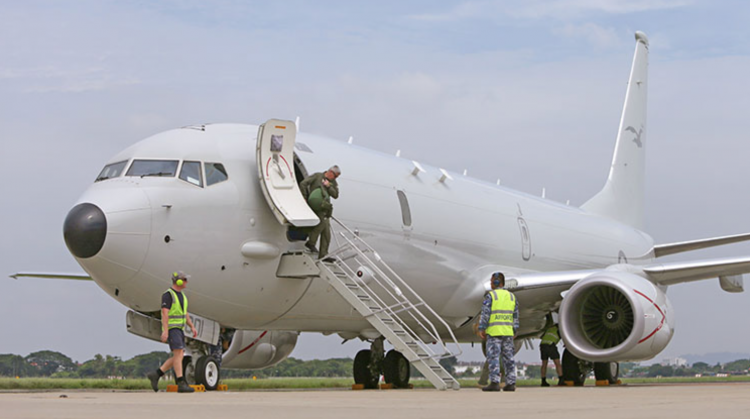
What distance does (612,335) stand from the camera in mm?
15438

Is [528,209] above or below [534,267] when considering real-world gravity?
above

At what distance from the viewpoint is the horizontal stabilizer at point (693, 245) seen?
1956cm

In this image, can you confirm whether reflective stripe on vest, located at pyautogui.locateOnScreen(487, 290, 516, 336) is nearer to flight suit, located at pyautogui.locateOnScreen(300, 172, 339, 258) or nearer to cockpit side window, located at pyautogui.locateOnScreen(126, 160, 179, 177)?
flight suit, located at pyautogui.locateOnScreen(300, 172, 339, 258)

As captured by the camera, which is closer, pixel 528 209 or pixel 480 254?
pixel 480 254

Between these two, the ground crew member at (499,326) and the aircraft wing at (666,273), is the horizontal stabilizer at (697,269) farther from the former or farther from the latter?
the ground crew member at (499,326)

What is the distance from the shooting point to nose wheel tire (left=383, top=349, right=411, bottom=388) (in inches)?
651

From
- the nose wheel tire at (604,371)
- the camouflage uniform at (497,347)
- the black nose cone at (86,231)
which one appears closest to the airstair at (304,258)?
the camouflage uniform at (497,347)

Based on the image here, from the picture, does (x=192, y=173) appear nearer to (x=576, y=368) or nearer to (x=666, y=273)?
(x=666, y=273)

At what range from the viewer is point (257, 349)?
53.9 ft

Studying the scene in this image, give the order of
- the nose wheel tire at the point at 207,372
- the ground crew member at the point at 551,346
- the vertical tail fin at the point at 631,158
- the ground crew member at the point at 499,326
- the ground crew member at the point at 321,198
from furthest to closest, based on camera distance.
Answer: the vertical tail fin at the point at 631,158 < the ground crew member at the point at 551,346 < the ground crew member at the point at 321,198 < the ground crew member at the point at 499,326 < the nose wheel tire at the point at 207,372

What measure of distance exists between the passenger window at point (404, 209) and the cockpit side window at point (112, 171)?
4.34 metres

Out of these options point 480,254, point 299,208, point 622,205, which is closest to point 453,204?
point 480,254

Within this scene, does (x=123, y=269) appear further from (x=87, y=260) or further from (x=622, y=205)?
(x=622, y=205)

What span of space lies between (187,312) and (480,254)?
6407 millimetres
